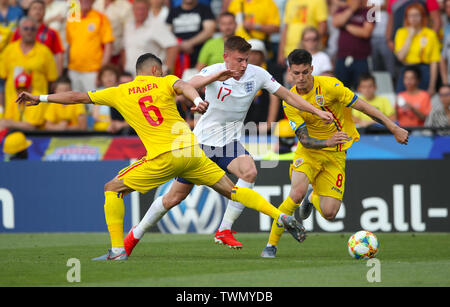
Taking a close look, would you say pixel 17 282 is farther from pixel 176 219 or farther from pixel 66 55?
pixel 66 55

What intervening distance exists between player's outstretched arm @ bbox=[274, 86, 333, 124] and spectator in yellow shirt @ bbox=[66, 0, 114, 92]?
23.3 feet

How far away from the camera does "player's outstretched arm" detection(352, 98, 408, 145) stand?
9.50 m

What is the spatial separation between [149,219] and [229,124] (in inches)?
63.7

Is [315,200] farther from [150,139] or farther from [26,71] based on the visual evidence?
[26,71]

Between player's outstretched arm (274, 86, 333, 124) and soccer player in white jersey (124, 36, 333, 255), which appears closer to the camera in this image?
player's outstretched arm (274, 86, 333, 124)

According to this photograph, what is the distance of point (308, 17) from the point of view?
15.5m

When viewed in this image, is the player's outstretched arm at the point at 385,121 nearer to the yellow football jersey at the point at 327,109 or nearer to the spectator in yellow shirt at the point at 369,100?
the yellow football jersey at the point at 327,109

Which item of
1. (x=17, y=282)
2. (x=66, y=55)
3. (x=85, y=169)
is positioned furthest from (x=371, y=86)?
(x=17, y=282)

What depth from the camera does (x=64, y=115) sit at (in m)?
15.3

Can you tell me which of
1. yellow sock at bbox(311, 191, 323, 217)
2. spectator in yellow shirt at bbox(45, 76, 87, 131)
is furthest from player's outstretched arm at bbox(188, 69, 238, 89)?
spectator in yellow shirt at bbox(45, 76, 87, 131)

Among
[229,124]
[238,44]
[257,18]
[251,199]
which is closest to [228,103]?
[229,124]

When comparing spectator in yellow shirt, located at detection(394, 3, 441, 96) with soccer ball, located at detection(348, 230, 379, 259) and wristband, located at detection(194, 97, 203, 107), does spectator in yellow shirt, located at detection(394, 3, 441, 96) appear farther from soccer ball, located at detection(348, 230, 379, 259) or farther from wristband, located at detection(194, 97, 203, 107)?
wristband, located at detection(194, 97, 203, 107)

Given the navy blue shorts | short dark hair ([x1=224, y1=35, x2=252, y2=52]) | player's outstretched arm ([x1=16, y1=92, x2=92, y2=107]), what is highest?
short dark hair ([x1=224, y1=35, x2=252, y2=52])

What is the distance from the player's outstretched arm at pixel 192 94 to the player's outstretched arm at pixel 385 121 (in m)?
2.31
